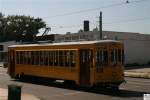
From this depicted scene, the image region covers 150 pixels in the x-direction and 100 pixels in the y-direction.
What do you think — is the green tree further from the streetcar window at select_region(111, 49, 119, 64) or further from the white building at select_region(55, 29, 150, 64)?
the streetcar window at select_region(111, 49, 119, 64)

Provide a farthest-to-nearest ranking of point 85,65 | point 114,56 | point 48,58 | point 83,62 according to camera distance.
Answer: point 48,58
point 83,62
point 85,65
point 114,56

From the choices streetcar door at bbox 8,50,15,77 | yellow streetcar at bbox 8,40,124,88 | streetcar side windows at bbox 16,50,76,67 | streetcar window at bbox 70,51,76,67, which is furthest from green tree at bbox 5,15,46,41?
streetcar window at bbox 70,51,76,67

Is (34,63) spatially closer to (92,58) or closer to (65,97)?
(92,58)

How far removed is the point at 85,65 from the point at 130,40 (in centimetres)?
4083

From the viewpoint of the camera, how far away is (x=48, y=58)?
28.3m

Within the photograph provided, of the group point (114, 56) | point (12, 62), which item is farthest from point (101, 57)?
point (12, 62)

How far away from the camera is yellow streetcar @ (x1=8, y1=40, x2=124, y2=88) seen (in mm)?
23609

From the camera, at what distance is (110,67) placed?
78.1ft

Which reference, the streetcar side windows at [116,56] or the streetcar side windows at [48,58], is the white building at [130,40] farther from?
the streetcar side windows at [116,56]

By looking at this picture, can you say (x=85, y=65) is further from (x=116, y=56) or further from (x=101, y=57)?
(x=116, y=56)

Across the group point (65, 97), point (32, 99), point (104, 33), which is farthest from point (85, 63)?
point (104, 33)

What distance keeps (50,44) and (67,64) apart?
9.39 ft

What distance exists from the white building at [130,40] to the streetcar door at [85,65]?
35859 millimetres

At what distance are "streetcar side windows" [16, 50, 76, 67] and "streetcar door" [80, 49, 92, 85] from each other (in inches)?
30.5
